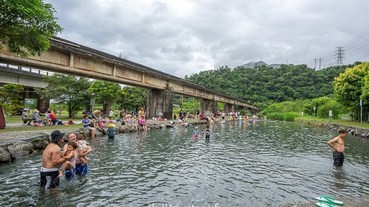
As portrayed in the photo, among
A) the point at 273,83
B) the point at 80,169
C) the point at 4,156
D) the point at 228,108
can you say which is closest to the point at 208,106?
the point at 228,108

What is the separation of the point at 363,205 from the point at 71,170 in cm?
793

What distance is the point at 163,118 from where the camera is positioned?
35.1m

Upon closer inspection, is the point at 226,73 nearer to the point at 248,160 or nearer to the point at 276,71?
the point at 276,71

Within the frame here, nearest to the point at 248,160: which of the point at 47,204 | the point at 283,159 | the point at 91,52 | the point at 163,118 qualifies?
the point at 283,159

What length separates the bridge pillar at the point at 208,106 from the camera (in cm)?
→ 6081

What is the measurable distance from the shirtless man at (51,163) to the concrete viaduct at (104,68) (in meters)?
11.5

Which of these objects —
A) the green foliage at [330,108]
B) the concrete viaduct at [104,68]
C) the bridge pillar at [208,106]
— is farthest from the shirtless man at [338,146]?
the bridge pillar at [208,106]

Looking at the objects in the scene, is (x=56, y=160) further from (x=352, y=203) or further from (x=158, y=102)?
(x=158, y=102)

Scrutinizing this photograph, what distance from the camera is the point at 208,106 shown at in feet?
202

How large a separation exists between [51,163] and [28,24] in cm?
490

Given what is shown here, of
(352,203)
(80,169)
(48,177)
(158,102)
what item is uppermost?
(158,102)

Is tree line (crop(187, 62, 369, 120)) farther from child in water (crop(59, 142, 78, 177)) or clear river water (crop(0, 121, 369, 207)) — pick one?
child in water (crop(59, 142, 78, 177))

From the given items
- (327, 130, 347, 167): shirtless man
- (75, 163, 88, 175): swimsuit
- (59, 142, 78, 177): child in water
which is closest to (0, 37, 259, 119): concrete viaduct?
(75, 163, 88, 175): swimsuit

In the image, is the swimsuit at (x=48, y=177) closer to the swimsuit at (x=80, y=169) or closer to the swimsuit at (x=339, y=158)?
the swimsuit at (x=80, y=169)
